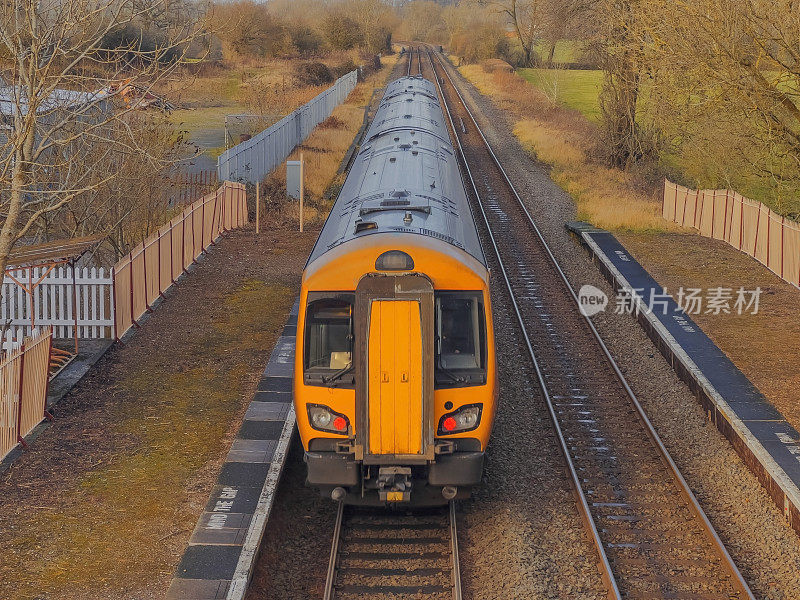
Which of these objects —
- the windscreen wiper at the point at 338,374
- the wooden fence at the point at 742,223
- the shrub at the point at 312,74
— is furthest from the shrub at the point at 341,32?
the windscreen wiper at the point at 338,374

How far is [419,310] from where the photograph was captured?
8.52 meters

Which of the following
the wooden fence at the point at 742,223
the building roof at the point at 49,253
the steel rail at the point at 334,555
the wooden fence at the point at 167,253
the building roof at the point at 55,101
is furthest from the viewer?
the wooden fence at the point at 742,223

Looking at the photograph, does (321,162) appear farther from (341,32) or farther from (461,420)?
(341,32)

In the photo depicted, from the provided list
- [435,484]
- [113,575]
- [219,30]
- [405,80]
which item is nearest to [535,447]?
[435,484]

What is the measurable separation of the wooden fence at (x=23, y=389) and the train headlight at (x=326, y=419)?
12.4ft

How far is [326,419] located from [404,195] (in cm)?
333

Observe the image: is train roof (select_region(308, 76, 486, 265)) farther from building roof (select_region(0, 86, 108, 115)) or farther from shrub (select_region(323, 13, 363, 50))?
shrub (select_region(323, 13, 363, 50))

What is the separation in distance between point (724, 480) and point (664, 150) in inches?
985

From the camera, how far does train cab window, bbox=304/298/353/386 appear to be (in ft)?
28.9

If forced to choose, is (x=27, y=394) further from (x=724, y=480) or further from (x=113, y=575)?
(x=724, y=480)

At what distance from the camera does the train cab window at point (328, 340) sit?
882 centimetres

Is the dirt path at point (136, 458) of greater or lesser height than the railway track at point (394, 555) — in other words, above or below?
above

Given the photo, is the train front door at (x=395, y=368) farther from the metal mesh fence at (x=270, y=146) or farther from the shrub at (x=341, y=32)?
the shrub at (x=341, y=32)

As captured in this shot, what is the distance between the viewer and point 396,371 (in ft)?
27.9
